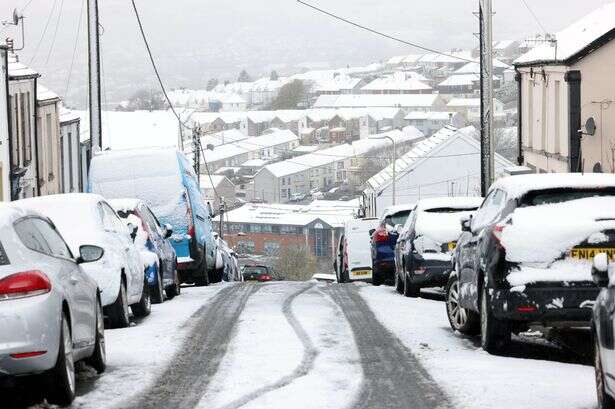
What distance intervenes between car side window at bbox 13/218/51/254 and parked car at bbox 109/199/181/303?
335 inches

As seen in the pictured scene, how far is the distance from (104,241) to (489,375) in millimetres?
5903

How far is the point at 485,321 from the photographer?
1246 centimetres

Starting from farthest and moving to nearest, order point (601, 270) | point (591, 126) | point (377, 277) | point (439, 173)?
1. point (439, 173)
2. point (591, 126)
3. point (377, 277)
4. point (601, 270)

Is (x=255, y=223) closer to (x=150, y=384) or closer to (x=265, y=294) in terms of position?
(x=265, y=294)

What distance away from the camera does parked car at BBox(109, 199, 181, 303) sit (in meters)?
19.5

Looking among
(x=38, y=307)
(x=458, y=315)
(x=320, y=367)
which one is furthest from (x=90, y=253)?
(x=458, y=315)

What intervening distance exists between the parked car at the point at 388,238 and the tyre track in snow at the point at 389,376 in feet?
38.1

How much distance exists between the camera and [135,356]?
12.6 m

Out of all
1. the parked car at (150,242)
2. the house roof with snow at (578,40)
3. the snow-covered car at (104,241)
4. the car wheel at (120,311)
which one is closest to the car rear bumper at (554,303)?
the snow-covered car at (104,241)

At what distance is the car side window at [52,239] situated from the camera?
10680 millimetres

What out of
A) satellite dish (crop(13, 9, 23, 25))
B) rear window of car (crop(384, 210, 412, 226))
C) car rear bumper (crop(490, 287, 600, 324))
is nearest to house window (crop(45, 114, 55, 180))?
satellite dish (crop(13, 9, 23, 25))

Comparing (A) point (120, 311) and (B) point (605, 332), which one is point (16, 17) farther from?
(B) point (605, 332)

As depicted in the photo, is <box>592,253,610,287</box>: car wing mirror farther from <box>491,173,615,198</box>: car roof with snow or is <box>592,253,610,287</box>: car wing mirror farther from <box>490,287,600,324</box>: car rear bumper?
<box>491,173,615,198</box>: car roof with snow

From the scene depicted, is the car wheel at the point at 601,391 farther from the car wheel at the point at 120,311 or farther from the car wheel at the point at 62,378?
the car wheel at the point at 120,311
